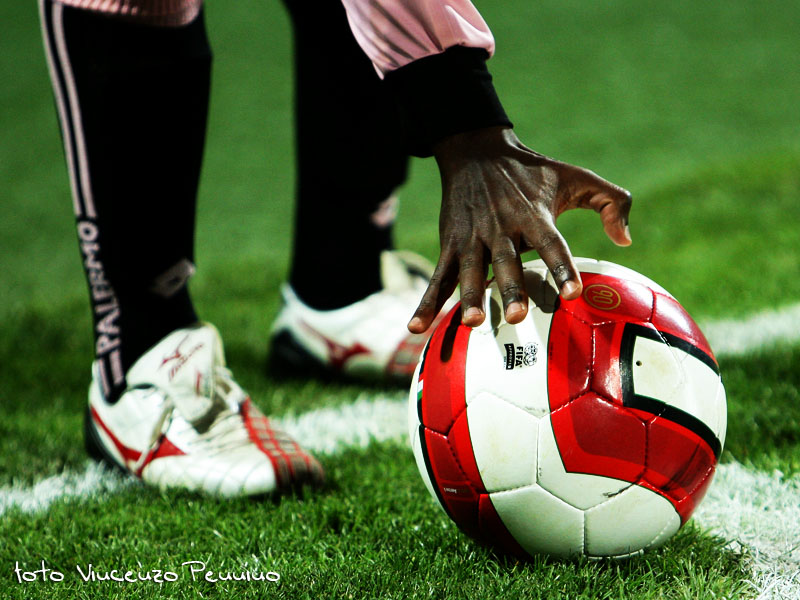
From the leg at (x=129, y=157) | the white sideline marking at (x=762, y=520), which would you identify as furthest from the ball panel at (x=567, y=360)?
the leg at (x=129, y=157)

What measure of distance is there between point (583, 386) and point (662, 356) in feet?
0.42

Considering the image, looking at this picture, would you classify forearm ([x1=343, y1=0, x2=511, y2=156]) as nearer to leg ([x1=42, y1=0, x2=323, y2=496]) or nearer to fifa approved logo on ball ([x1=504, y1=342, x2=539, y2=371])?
fifa approved logo on ball ([x1=504, y1=342, x2=539, y2=371])

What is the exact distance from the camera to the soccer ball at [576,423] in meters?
1.25

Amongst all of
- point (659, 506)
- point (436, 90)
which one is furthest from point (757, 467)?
point (436, 90)

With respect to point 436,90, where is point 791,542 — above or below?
below

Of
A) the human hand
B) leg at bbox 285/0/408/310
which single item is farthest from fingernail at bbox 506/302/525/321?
leg at bbox 285/0/408/310

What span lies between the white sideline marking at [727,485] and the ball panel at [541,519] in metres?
0.27

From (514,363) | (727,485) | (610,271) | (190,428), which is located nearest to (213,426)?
(190,428)

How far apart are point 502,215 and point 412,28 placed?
31 cm

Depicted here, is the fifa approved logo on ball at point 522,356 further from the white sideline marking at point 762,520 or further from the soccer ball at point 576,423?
the white sideline marking at point 762,520

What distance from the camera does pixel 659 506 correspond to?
1.27 meters

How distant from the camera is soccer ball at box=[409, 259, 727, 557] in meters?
1.25

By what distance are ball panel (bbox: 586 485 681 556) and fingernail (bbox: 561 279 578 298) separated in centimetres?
30

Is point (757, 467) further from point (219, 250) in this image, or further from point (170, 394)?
point (219, 250)
